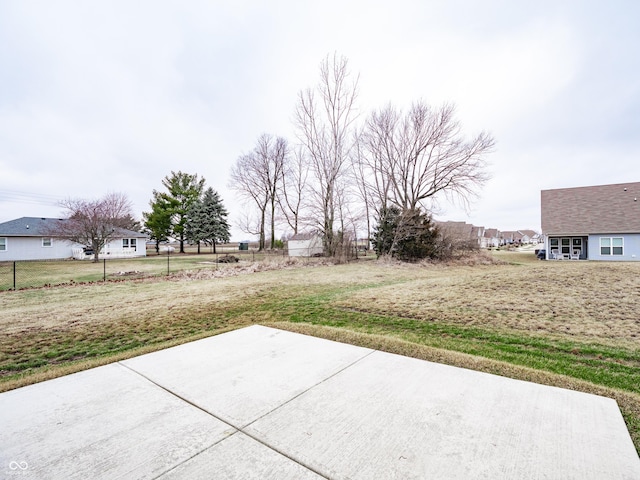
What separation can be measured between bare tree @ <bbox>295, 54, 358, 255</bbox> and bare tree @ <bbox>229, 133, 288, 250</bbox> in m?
12.9

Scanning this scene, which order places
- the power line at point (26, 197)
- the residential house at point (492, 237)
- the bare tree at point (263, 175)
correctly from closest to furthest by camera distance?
the power line at point (26, 197), the bare tree at point (263, 175), the residential house at point (492, 237)

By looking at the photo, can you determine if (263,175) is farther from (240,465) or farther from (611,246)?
(240,465)

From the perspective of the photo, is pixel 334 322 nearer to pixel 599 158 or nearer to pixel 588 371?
pixel 588 371

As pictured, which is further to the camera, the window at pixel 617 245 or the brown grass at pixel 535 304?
the window at pixel 617 245

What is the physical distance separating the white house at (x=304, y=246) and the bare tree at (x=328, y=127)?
3.80 m

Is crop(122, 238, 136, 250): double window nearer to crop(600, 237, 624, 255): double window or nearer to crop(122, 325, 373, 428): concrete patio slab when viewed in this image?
crop(122, 325, 373, 428): concrete patio slab

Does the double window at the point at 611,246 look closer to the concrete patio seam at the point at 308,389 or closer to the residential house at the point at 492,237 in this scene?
the concrete patio seam at the point at 308,389

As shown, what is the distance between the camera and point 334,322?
16.4 feet

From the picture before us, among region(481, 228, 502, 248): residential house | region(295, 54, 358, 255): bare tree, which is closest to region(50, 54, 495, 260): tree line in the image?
region(295, 54, 358, 255): bare tree

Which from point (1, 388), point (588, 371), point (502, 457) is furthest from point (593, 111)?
point (1, 388)

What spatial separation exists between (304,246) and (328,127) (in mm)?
9871

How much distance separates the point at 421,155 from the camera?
20.6m

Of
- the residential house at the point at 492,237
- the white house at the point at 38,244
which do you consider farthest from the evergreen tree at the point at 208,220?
the residential house at the point at 492,237

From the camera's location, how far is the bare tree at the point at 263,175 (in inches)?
1334
